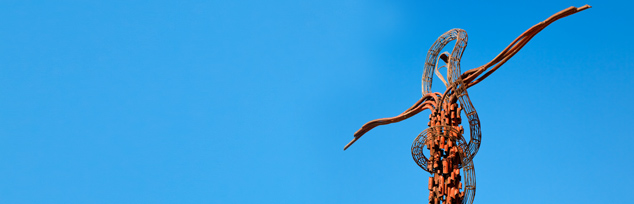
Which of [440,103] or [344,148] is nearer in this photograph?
[440,103]

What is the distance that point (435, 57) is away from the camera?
Result: 14.7 m

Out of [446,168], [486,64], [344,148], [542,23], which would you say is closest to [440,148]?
[446,168]

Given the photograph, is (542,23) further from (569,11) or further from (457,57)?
(457,57)

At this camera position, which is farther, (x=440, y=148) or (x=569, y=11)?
(x=440, y=148)

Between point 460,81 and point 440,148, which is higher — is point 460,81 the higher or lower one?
the higher one

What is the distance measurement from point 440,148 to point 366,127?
8.95ft

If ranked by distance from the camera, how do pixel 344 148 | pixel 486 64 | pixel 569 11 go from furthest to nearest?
1. pixel 344 148
2. pixel 486 64
3. pixel 569 11

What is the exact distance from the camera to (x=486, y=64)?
511 inches

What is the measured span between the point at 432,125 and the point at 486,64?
1392mm

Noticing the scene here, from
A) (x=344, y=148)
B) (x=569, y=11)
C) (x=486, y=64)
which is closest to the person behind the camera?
(x=569, y=11)

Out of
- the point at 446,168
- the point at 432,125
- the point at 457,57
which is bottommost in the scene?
the point at 446,168

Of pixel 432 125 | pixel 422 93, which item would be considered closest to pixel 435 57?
pixel 422 93

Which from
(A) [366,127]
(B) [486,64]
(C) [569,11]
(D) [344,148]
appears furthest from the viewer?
(D) [344,148]

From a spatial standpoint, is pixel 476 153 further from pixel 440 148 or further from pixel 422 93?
pixel 422 93
